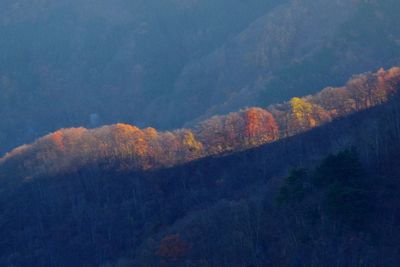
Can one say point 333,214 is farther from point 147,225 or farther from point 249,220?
point 147,225

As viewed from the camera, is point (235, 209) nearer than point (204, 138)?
Yes

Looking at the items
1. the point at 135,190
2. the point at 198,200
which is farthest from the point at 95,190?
the point at 198,200

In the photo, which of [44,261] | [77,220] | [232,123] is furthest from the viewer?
[232,123]

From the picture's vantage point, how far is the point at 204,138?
45062 millimetres

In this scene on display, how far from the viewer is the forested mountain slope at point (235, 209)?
24.7 metres

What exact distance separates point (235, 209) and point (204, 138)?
15332 mm

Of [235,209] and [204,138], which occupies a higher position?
[204,138]

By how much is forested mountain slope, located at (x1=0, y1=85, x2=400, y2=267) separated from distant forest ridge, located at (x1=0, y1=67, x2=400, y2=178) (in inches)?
50.3

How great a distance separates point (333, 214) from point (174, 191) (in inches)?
582

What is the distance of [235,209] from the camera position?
3012cm

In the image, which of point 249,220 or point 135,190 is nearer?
point 249,220

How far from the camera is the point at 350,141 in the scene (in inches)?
1260

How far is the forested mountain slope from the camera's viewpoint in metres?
24.7

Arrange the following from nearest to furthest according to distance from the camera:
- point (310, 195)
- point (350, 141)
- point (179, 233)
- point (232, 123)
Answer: point (310, 195)
point (179, 233)
point (350, 141)
point (232, 123)
